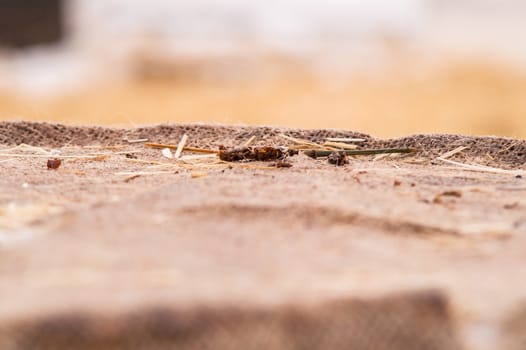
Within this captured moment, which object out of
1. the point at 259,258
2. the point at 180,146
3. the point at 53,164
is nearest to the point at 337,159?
the point at 180,146

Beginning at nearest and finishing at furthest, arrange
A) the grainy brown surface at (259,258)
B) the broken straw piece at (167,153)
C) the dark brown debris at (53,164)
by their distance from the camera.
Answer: the grainy brown surface at (259,258) → the dark brown debris at (53,164) → the broken straw piece at (167,153)

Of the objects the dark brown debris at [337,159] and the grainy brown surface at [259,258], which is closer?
the grainy brown surface at [259,258]

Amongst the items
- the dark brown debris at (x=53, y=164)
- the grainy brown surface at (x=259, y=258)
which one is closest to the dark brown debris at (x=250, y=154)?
the grainy brown surface at (x=259, y=258)

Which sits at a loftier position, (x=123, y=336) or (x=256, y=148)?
(x=256, y=148)

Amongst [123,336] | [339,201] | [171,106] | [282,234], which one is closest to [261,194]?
[339,201]

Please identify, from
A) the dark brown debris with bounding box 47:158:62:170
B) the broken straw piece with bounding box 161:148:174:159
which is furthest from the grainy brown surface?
the broken straw piece with bounding box 161:148:174:159

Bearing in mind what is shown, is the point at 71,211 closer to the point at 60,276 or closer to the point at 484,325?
the point at 60,276

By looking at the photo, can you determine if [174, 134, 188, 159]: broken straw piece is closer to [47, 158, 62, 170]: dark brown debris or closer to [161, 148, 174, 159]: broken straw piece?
[161, 148, 174, 159]: broken straw piece

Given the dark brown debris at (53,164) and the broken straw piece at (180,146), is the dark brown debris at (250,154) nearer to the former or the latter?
the broken straw piece at (180,146)
